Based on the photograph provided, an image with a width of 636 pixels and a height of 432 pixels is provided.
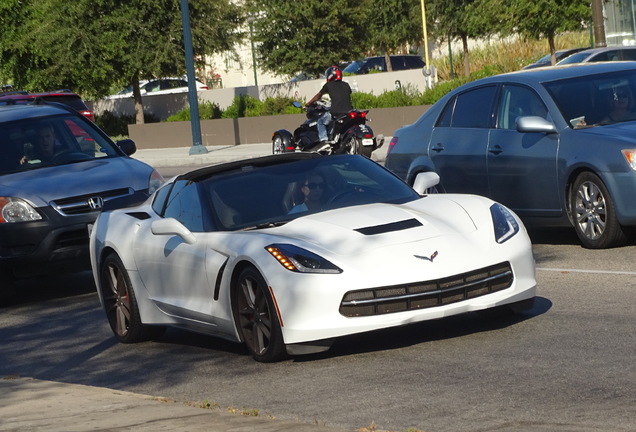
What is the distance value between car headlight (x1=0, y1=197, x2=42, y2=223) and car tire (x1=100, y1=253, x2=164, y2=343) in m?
1.97

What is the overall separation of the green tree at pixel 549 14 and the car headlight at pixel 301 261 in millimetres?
29400

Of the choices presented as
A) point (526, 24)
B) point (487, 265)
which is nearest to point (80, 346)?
point (487, 265)

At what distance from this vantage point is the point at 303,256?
7.70 meters

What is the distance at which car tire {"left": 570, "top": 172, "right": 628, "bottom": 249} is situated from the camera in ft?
36.4

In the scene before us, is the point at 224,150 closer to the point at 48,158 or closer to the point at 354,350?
the point at 48,158

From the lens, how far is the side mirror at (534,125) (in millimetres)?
11406

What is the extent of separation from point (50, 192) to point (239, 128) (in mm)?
25163

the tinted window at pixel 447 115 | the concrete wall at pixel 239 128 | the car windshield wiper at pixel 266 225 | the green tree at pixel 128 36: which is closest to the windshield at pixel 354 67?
the green tree at pixel 128 36

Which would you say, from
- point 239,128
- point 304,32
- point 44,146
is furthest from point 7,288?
point 304,32

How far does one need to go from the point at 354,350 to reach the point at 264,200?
4.28 feet

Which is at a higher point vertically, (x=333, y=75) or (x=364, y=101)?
(x=333, y=75)

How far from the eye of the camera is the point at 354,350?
813 cm

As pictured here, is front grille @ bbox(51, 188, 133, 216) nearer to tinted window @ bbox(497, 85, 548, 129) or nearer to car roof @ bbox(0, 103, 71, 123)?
car roof @ bbox(0, 103, 71, 123)

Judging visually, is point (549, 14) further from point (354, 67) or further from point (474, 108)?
point (474, 108)
